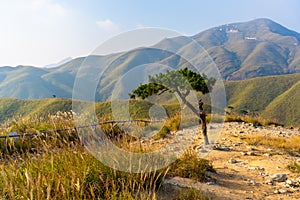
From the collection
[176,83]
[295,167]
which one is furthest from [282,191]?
[176,83]

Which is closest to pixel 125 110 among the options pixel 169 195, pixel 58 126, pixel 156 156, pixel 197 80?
pixel 58 126

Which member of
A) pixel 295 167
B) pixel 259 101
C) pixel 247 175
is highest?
pixel 295 167

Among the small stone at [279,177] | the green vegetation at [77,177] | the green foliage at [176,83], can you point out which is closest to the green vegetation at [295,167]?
the small stone at [279,177]

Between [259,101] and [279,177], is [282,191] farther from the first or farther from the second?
[259,101]

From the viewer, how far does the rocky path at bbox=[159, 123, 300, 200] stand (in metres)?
4.69

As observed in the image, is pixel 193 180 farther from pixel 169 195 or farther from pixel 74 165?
pixel 74 165

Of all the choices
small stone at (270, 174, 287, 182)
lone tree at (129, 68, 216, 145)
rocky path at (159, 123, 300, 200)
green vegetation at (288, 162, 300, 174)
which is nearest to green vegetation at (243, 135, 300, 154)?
rocky path at (159, 123, 300, 200)

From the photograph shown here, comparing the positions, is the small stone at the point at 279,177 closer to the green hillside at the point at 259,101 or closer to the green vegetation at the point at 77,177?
the green vegetation at the point at 77,177

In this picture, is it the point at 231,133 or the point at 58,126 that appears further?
the point at 231,133

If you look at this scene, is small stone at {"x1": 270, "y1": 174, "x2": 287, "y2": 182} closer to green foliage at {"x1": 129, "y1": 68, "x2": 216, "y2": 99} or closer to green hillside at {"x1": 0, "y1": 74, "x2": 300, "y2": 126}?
green foliage at {"x1": 129, "y1": 68, "x2": 216, "y2": 99}

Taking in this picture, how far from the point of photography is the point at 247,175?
5.94 meters

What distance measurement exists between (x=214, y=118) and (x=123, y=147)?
11.8m

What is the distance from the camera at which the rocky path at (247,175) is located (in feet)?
15.4

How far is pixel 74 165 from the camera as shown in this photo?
13.3 ft
